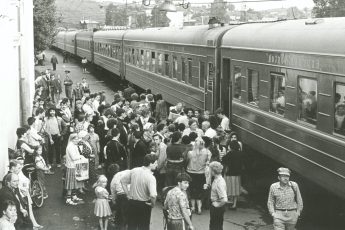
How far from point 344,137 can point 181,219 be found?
2851 millimetres

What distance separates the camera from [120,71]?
108 feet

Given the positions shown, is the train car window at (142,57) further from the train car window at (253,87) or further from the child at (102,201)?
the child at (102,201)

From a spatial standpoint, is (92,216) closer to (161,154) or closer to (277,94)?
(161,154)

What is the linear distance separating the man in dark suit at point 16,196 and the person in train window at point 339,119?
194 inches

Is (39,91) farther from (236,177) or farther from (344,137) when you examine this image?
(344,137)

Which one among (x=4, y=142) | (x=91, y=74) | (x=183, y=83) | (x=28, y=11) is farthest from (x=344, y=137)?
(x=91, y=74)

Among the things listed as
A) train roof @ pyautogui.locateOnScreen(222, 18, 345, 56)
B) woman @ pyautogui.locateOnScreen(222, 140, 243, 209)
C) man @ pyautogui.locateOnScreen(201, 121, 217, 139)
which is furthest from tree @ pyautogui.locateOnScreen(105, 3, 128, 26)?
woman @ pyautogui.locateOnScreen(222, 140, 243, 209)

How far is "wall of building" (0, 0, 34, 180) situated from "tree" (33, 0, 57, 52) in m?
10.2

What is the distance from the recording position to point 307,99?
1047 cm

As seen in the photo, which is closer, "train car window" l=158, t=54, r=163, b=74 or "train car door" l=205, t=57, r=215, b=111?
"train car door" l=205, t=57, r=215, b=111

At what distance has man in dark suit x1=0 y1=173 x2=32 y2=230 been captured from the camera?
340 inches

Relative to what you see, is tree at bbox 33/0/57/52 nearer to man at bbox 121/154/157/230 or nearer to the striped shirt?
man at bbox 121/154/157/230

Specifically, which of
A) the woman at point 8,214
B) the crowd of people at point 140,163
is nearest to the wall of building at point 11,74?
the crowd of people at point 140,163

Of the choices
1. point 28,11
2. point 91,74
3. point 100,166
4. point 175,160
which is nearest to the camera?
point 175,160
